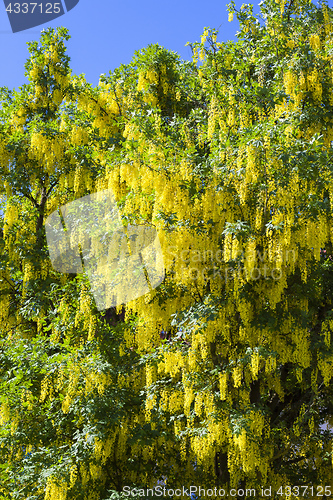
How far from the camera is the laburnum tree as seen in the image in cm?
571

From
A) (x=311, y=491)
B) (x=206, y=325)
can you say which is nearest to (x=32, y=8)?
(x=206, y=325)

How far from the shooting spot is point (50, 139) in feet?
28.3

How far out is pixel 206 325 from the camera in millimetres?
5715

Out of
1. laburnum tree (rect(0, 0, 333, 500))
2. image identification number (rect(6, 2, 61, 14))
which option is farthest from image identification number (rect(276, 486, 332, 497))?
image identification number (rect(6, 2, 61, 14))

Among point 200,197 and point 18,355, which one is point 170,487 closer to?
point 18,355

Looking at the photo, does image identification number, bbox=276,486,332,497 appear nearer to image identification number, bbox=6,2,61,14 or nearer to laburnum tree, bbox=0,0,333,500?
laburnum tree, bbox=0,0,333,500

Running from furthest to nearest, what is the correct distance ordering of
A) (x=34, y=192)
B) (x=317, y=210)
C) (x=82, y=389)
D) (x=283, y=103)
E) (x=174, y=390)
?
(x=34, y=192)
(x=283, y=103)
(x=174, y=390)
(x=82, y=389)
(x=317, y=210)

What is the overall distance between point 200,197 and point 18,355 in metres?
3.53

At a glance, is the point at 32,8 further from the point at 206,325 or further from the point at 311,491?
the point at 311,491

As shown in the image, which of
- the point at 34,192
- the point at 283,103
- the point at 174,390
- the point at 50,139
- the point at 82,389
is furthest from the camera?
the point at 34,192

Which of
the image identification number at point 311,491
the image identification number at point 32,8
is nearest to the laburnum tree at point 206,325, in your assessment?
the image identification number at point 311,491

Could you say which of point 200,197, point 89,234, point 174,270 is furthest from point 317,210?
point 89,234

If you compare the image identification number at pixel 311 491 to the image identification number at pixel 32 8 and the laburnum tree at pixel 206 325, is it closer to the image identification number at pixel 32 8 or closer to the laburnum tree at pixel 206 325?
the laburnum tree at pixel 206 325

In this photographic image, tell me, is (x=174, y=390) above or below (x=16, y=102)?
below
